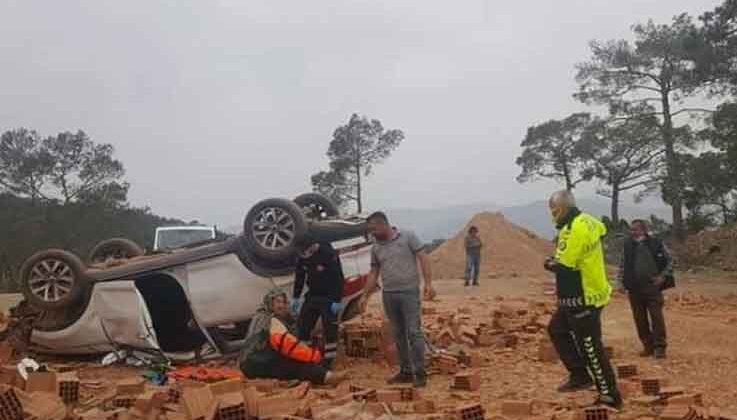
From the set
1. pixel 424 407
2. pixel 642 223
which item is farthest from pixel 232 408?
pixel 642 223

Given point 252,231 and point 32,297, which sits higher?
point 252,231

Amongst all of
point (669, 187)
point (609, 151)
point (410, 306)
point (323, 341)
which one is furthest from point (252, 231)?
point (609, 151)

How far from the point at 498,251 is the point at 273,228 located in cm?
2452

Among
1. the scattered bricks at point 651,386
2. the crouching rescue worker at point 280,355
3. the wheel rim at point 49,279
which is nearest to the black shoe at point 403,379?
the crouching rescue worker at point 280,355

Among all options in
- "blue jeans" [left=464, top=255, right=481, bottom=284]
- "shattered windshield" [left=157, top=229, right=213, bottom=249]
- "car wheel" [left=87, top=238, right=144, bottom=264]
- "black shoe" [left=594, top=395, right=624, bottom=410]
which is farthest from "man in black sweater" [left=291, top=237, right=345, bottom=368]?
"blue jeans" [left=464, top=255, right=481, bottom=284]

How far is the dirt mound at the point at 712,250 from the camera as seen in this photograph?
83.9ft

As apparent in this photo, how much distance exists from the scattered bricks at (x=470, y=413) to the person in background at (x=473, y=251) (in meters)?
15.3

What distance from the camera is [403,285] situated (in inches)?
292

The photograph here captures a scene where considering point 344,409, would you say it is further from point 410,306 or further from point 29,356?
point 29,356

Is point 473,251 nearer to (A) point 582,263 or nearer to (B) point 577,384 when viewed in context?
(B) point 577,384

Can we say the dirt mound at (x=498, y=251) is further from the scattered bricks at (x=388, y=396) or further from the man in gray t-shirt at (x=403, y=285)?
the scattered bricks at (x=388, y=396)

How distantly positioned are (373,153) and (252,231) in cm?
3302

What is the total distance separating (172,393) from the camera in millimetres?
6133

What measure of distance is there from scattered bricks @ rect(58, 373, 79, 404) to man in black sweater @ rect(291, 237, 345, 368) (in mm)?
2206
